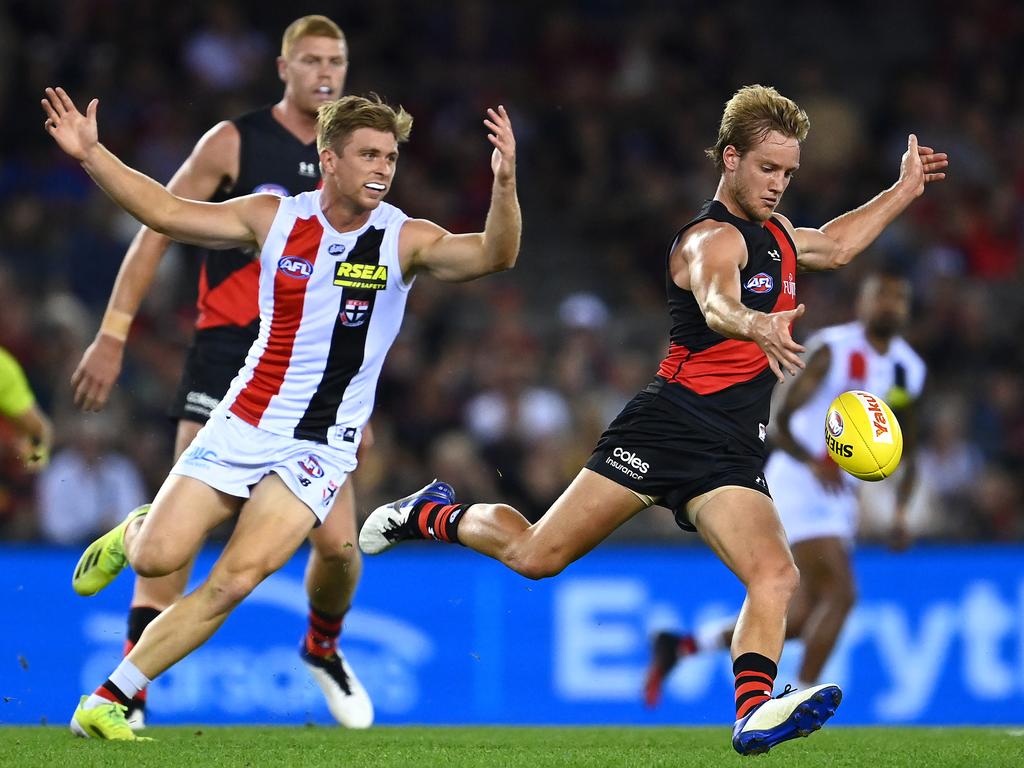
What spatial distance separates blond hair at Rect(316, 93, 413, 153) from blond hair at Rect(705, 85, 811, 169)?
1308mm

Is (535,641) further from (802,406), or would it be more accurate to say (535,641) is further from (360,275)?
(360,275)

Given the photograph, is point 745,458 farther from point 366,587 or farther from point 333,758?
point 366,587

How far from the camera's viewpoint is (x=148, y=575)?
669 cm

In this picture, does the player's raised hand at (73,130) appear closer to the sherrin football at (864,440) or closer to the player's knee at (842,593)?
the sherrin football at (864,440)

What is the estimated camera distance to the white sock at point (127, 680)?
6680mm

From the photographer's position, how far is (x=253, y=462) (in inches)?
266

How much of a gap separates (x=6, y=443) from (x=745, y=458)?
21.9 ft

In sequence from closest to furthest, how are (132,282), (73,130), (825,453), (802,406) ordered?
(73,130) < (132,282) < (802,406) < (825,453)

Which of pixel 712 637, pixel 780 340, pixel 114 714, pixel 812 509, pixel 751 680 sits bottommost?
pixel 114 714

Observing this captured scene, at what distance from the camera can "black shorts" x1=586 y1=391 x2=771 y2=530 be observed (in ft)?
21.0

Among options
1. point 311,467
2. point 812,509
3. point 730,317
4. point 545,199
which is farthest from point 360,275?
point 545,199

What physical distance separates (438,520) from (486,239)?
143cm

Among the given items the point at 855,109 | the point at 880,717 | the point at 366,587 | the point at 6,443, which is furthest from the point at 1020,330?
the point at 6,443

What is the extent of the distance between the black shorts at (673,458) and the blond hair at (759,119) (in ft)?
3.56
